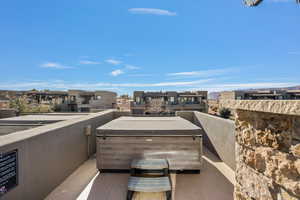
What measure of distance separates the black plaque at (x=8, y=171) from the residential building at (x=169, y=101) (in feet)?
57.0

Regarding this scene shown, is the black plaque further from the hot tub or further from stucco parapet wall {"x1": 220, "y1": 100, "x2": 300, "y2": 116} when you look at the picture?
stucco parapet wall {"x1": 220, "y1": 100, "x2": 300, "y2": 116}

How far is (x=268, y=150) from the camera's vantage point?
1280 millimetres

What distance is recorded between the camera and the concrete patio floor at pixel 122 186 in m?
3.38

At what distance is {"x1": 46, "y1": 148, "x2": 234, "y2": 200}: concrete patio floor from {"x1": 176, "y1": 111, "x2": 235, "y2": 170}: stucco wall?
1.52ft

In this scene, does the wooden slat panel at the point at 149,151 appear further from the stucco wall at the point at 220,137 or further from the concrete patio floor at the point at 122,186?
the stucco wall at the point at 220,137

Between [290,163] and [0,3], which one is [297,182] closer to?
[290,163]

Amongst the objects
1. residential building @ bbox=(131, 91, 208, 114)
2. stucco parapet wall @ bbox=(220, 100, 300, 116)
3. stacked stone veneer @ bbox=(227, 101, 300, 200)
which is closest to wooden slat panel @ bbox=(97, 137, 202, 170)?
stacked stone veneer @ bbox=(227, 101, 300, 200)

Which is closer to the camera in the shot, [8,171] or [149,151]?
[8,171]

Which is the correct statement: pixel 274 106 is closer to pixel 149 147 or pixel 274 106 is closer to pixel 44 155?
pixel 149 147

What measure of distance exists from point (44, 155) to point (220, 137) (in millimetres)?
4960

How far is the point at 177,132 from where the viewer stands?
164 inches

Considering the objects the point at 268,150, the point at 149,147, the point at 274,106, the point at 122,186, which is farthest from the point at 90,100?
the point at 274,106

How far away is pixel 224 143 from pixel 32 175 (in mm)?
4949

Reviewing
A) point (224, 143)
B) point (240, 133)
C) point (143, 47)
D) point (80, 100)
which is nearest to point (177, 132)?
point (224, 143)
